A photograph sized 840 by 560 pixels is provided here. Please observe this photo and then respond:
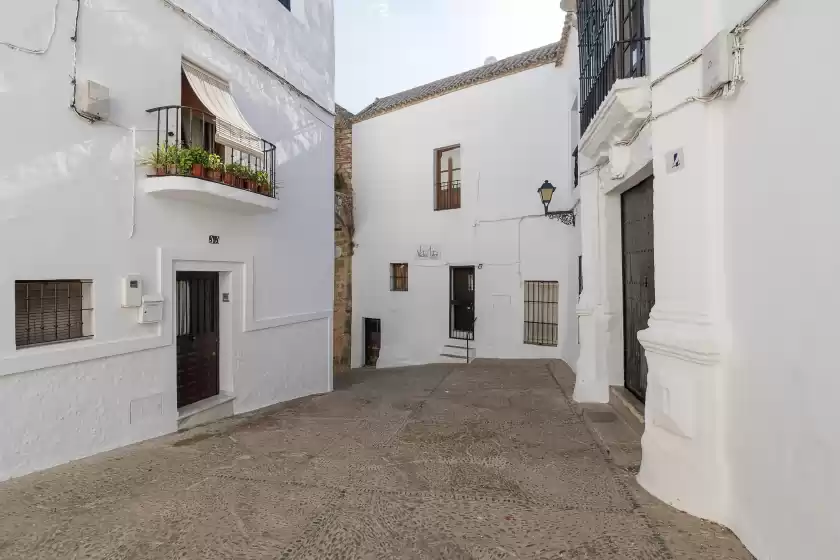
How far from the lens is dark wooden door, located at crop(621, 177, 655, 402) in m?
4.56

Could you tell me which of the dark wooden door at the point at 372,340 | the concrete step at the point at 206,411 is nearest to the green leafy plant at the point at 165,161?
the concrete step at the point at 206,411

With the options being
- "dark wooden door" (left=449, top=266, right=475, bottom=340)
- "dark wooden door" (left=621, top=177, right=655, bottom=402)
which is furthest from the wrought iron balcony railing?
"dark wooden door" (left=449, top=266, right=475, bottom=340)

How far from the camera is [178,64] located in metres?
5.23

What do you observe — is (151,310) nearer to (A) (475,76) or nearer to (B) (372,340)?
(B) (372,340)

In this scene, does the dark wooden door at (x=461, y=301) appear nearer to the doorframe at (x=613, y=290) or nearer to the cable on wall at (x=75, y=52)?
the doorframe at (x=613, y=290)

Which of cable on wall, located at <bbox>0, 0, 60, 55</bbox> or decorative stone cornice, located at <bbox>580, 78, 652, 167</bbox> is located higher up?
cable on wall, located at <bbox>0, 0, 60, 55</bbox>

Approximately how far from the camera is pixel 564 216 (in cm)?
938

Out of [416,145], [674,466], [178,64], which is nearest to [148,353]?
[178,64]

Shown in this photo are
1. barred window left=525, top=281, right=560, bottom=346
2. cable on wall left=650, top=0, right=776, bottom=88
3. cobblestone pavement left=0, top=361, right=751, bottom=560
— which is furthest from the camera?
barred window left=525, top=281, right=560, bottom=346

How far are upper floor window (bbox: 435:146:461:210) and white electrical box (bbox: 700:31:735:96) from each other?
9032 millimetres

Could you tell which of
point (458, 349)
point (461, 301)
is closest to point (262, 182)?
point (461, 301)

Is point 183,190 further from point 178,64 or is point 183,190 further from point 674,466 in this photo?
point 674,466

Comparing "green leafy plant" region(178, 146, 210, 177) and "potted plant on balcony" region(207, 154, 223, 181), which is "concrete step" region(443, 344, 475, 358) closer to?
"potted plant on balcony" region(207, 154, 223, 181)

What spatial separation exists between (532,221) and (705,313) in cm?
754
